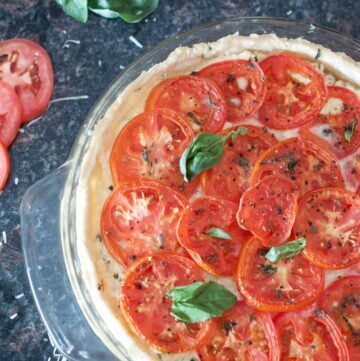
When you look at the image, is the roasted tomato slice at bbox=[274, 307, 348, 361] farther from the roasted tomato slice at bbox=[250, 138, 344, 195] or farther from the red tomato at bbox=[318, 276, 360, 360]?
the roasted tomato slice at bbox=[250, 138, 344, 195]

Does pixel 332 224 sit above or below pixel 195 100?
below

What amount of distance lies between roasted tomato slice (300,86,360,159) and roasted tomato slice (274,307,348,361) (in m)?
0.69

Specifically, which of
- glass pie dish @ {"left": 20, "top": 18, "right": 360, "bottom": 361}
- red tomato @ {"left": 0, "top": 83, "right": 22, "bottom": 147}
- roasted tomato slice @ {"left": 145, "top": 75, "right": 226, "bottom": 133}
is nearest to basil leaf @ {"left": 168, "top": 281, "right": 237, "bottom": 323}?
glass pie dish @ {"left": 20, "top": 18, "right": 360, "bottom": 361}

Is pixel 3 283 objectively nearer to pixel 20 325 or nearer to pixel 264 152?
pixel 20 325

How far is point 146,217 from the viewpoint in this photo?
286cm

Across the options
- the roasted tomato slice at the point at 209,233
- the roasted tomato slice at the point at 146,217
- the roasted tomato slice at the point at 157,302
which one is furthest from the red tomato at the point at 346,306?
the roasted tomato slice at the point at 146,217

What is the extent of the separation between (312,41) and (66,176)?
1.29 meters

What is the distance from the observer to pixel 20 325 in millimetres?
3436

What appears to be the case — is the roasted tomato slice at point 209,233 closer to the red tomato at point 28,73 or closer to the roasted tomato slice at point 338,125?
the roasted tomato slice at point 338,125

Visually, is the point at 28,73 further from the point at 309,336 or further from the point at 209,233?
the point at 309,336

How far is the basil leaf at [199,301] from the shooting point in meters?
2.68

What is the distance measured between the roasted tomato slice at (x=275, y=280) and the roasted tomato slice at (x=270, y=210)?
57 millimetres

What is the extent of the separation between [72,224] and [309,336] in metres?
1.10

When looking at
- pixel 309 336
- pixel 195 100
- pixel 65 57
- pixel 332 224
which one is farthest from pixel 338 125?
pixel 65 57
